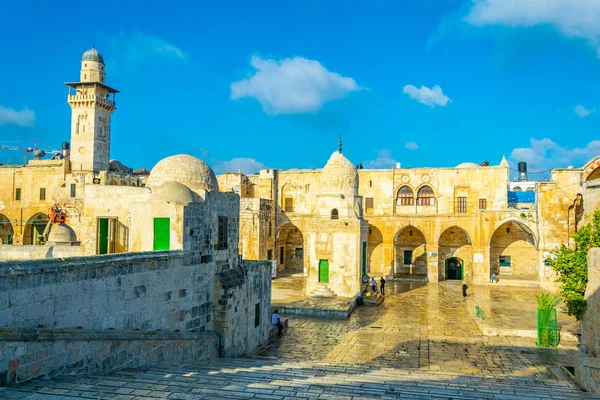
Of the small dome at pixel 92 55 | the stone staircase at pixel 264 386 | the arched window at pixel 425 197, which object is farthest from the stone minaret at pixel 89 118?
the stone staircase at pixel 264 386

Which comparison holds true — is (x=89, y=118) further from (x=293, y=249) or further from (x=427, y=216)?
(x=427, y=216)

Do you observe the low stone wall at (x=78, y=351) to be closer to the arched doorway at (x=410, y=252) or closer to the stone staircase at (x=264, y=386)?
the stone staircase at (x=264, y=386)

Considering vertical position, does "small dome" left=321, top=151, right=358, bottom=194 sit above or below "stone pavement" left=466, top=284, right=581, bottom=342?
above

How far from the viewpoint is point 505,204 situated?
29500mm

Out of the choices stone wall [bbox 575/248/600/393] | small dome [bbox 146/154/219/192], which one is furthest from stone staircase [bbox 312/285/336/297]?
stone wall [bbox 575/248/600/393]

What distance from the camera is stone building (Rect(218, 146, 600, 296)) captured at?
25.2 metres

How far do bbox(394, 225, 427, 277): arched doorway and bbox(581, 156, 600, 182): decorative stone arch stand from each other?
1054cm

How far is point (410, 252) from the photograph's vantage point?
105ft

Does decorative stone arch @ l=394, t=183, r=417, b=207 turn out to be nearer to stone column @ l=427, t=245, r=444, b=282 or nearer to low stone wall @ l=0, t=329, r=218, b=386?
stone column @ l=427, t=245, r=444, b=282

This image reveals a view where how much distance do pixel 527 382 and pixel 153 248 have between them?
767 cm

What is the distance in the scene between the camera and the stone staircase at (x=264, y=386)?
5062mm

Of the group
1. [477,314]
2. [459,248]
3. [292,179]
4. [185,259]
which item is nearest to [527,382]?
[185,259]

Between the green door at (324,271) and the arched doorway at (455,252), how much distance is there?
11.4 m

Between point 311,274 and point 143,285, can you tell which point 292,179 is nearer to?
point 311,274
